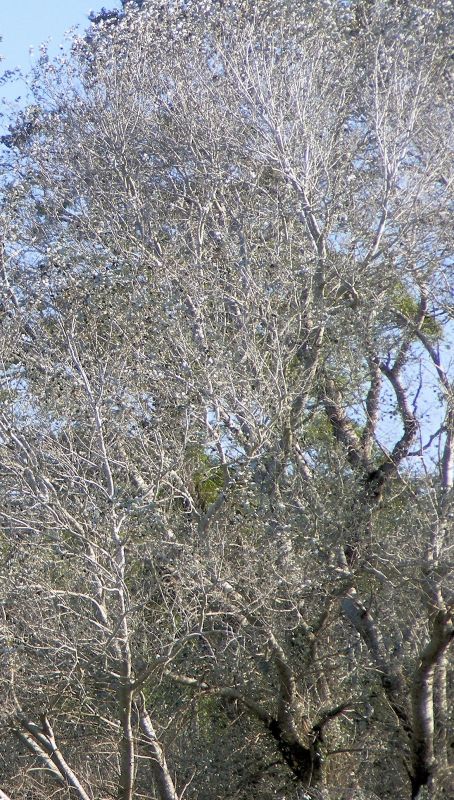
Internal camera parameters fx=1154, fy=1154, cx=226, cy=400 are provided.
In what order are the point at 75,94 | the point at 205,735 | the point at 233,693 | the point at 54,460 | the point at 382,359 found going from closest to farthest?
the point at 54,460 < the point at 233,693 < the point at 205,735 < the point at 382,359 < the point at 75,94

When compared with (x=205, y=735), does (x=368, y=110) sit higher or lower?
higher

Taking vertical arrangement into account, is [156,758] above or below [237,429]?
below

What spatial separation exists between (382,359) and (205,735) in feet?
14.7

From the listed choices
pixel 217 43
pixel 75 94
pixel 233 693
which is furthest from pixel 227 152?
pixel 233 693

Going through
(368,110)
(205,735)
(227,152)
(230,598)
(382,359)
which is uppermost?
(368,110)

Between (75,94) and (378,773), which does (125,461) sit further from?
(75,94)

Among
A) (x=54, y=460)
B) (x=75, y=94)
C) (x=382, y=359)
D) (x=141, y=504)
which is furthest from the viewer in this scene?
(x=75, y=94)

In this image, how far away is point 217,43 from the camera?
44.8 ft

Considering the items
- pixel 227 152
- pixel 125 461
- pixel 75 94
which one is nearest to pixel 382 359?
pixel 227 152

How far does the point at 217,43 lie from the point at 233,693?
748 cm

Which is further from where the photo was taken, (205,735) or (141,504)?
(205,735)

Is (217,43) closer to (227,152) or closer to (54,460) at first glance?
(227,152)

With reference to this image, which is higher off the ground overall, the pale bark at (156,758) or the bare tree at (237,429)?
the bare tree at (237,429)

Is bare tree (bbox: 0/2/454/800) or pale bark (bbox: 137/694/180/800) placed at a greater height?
bare tree (bbox: 0/2/454/800)
